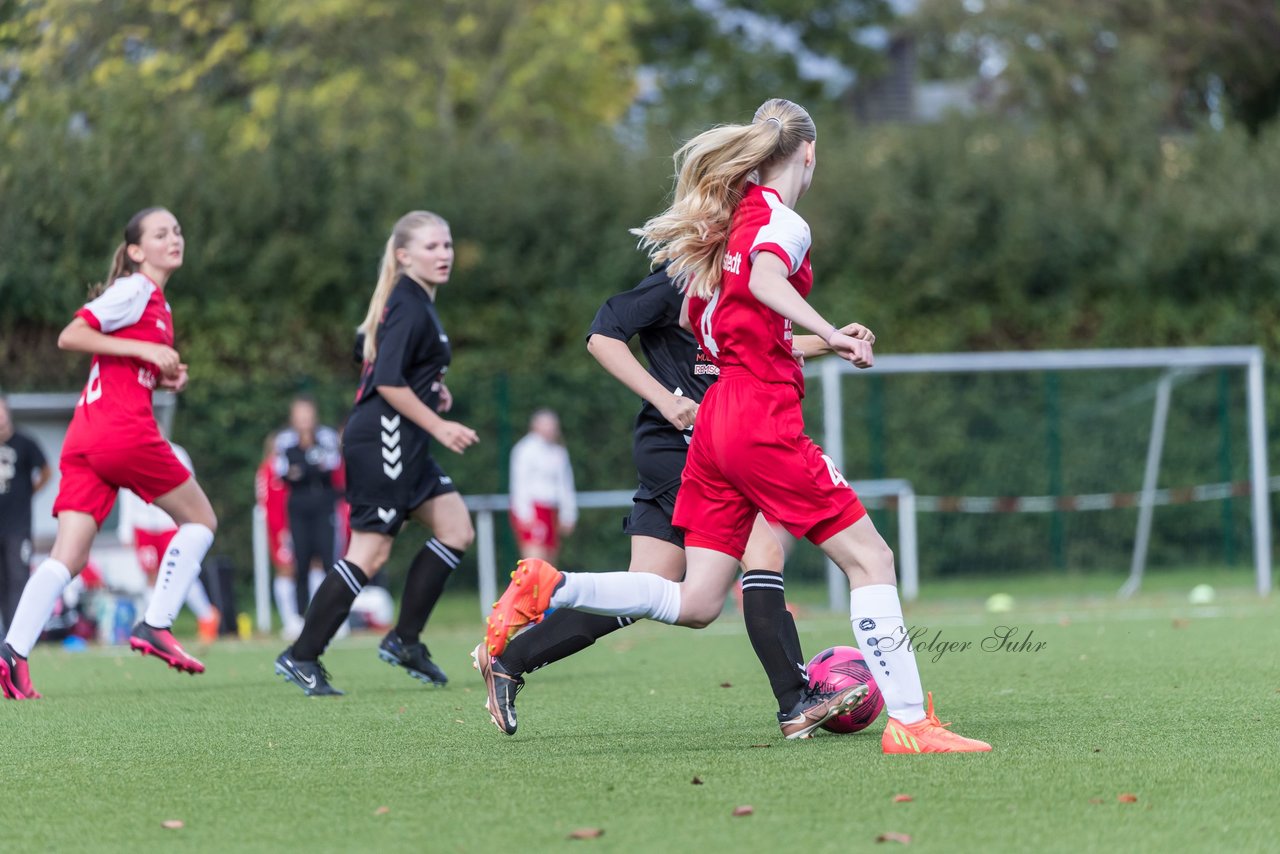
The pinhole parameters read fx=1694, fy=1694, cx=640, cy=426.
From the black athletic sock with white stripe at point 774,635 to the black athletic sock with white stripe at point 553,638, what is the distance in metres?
0.41

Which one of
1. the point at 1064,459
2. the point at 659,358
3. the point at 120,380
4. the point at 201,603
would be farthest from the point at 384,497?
the point at 1064,459

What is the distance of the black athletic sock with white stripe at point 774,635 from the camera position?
18.0 ft

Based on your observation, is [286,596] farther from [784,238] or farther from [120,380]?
[784,238]

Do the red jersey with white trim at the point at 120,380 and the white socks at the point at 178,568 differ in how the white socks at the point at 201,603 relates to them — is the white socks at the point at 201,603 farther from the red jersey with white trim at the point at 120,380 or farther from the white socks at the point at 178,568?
the red jersey with white trim at the point at 120,380

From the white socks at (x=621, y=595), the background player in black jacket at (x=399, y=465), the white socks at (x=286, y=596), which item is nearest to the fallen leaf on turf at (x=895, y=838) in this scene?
the white socks at (x=621, y=595)

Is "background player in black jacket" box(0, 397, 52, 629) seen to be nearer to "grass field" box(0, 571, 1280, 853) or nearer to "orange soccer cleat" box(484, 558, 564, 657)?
"grass field" box(0, 571, 1280, 853)

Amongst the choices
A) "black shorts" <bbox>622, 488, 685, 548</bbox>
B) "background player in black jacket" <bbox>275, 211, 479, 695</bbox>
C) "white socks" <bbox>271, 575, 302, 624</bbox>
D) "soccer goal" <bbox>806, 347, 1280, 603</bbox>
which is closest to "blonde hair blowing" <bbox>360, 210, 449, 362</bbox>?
"background player in black jacket" <bbox>275, 211, 479, 695</bbox>

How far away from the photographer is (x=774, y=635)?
5484 mm

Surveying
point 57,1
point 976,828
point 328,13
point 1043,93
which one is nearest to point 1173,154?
point 1043,93

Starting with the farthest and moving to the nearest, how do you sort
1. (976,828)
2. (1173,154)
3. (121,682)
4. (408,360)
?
(1173,154)
(121,682)
(408,360)
(976,828)

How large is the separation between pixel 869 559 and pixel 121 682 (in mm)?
4963

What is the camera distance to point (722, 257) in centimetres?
512

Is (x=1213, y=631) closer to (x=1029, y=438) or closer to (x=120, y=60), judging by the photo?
(x=1029, y=438)

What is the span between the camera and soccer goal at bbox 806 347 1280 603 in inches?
663
